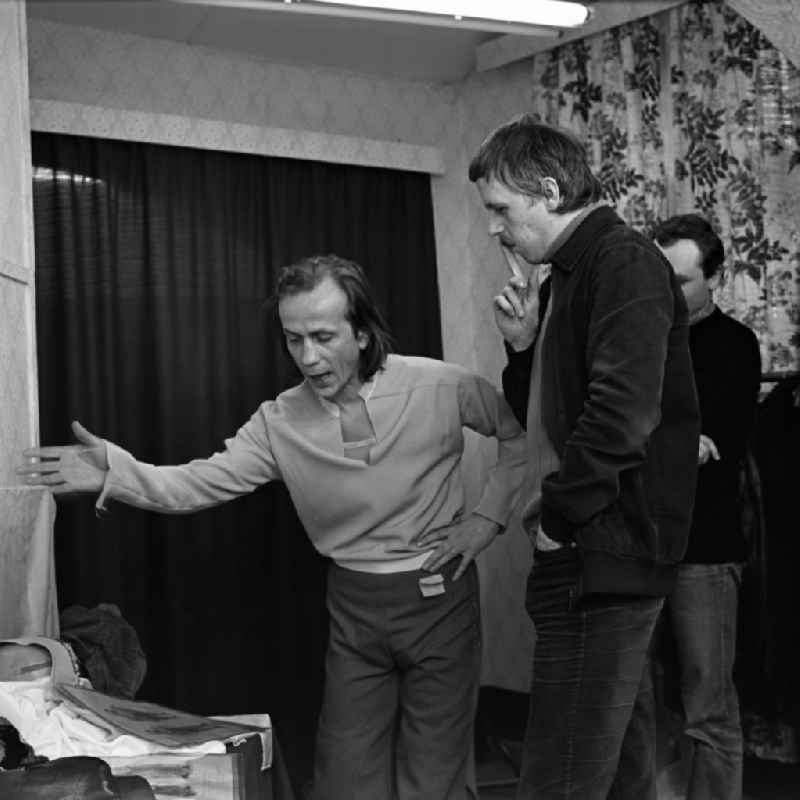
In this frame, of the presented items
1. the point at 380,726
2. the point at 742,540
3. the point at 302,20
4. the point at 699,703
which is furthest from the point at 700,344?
the point at 302,20

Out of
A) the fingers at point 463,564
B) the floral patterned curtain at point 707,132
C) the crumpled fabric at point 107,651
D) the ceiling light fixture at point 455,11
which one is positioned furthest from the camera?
the floral patterned curtain at point 707,132

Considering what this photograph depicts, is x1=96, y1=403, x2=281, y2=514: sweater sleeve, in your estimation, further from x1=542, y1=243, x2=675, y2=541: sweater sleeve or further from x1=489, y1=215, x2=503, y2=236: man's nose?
x1=542, y1=243, x2=675, y2=541: sweater sleeve

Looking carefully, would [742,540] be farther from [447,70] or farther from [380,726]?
[447,70]

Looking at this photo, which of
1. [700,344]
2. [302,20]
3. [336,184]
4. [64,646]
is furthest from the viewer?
[336,184]

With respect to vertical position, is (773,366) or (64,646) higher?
(773,366)

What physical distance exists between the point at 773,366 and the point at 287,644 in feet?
6.22

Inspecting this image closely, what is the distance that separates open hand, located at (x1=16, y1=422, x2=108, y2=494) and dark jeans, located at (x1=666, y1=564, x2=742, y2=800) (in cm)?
134

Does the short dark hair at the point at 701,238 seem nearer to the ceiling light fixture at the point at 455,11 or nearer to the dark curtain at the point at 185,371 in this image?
the ceiling light fixture at the point at 455,11

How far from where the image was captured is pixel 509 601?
4789 millimetres

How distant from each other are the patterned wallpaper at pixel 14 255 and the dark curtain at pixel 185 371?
3.14ft

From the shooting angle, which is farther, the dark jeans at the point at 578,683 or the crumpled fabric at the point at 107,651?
the crumpled fabric at the point at 107,651

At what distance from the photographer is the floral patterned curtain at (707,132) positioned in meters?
3.88

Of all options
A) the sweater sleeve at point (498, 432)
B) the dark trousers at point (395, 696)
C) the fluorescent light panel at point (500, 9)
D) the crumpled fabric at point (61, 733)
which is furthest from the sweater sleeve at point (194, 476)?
the fluorescent light panel at point (500, 9)

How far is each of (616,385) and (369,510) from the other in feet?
3.42
